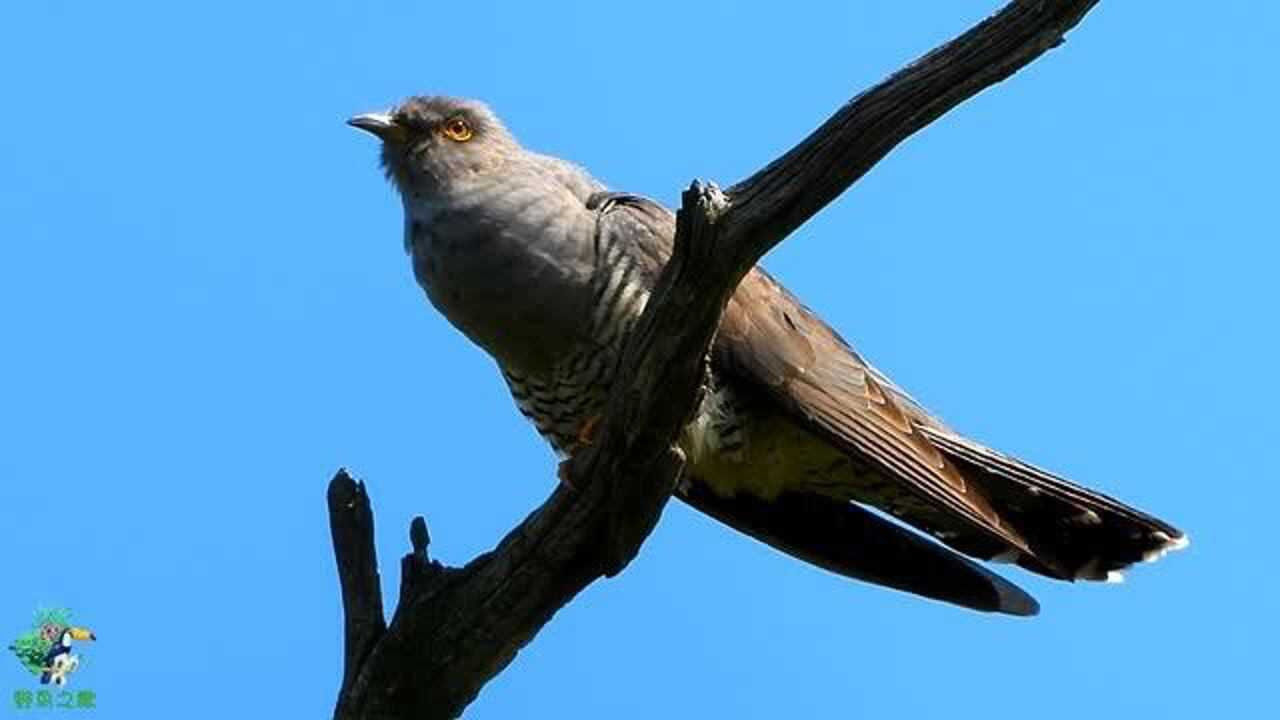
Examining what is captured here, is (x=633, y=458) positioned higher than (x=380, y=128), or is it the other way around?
(x=380, y=128)

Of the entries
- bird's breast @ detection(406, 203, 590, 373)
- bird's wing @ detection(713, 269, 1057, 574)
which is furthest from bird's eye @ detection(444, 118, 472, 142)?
bird's wing @ detection(713, 269, 1057, 574)

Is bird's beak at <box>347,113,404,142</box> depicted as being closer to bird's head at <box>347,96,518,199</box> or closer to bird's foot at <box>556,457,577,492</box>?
bird's head at <box>347,96,518,199</box>

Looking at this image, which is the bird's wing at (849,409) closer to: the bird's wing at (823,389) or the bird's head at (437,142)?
the bird's wing at (823,389)

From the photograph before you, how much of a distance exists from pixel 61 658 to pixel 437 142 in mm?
2146

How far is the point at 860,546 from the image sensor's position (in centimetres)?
610

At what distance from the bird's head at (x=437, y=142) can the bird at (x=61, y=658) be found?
194 centimetres

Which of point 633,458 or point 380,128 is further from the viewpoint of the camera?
point 380,128

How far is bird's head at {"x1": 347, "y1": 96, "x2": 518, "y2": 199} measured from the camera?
5898 mm

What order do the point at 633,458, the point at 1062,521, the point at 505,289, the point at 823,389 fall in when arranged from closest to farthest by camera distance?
the point at 633,458
the point at 505,289
the point at 823,389
the point at 1062,521

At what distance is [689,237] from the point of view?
4480 millimetres

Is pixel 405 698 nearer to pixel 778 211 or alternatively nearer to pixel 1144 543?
pixel 778 211

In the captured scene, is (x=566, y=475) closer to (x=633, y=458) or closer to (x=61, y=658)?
(x=633, y=458)

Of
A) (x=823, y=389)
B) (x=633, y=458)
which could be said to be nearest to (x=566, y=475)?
(x=633, y=458)

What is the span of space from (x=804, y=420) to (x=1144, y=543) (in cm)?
106
